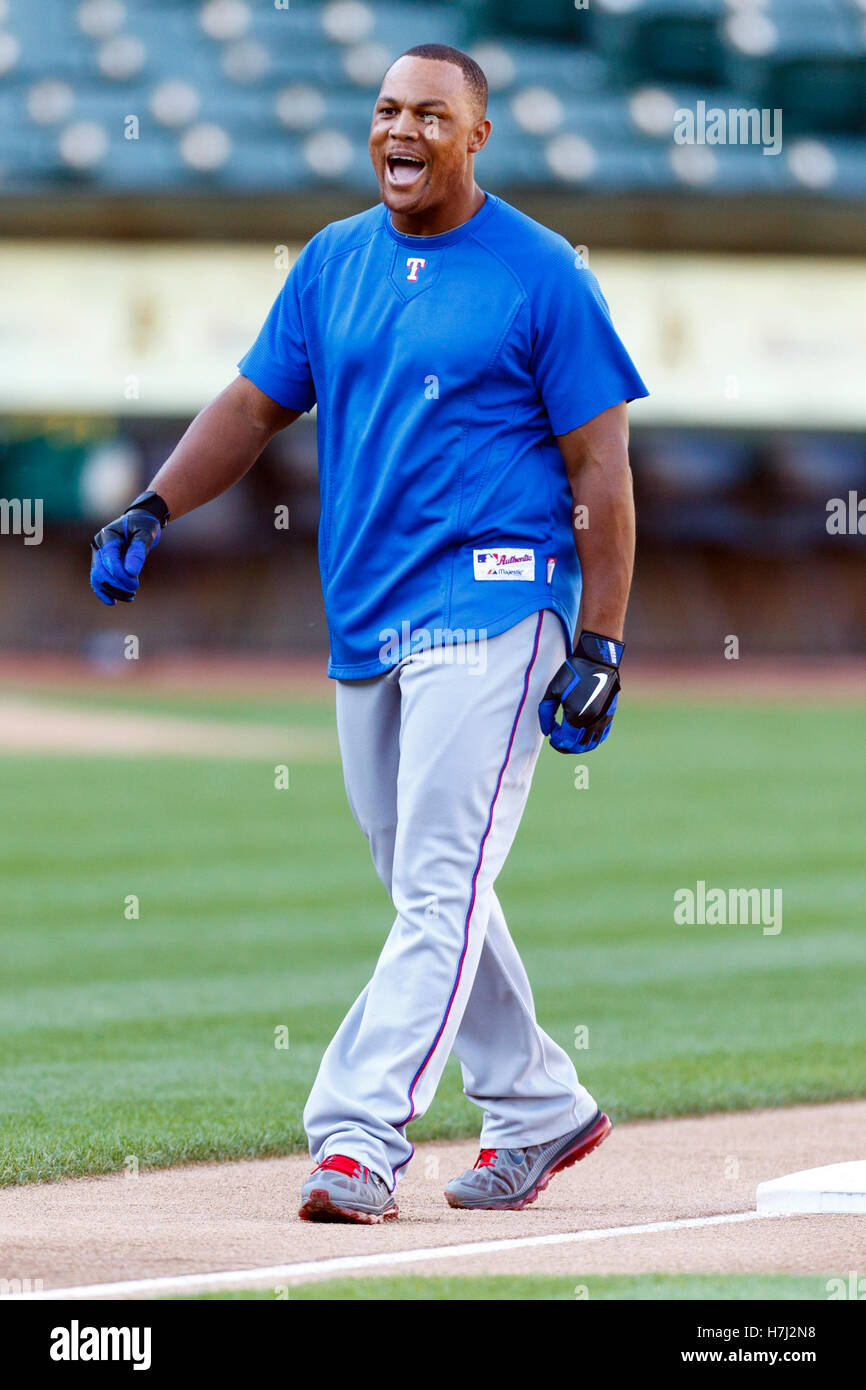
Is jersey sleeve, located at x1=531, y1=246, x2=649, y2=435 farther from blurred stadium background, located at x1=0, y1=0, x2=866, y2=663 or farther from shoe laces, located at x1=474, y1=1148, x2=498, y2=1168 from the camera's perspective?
blurred stadium background, located at x1=0, y1=0, x2=866, y2=663

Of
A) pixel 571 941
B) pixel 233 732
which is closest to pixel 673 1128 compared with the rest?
pixel 571 941

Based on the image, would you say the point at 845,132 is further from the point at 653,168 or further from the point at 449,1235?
the point at 449,1235

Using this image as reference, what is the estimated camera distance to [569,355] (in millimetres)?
4660

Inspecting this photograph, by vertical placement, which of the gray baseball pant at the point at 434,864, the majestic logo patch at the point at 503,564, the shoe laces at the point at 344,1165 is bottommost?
the shoe laces at the point at 344,1165

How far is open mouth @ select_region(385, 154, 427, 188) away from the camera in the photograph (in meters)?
4.68

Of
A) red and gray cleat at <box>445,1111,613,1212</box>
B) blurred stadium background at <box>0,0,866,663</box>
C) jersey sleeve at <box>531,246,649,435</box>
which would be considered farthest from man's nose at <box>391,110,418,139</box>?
blurred stadium background at <box>0,0,866,663</box>

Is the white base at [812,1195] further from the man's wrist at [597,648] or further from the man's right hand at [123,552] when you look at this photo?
the man's right hand at [123,552]

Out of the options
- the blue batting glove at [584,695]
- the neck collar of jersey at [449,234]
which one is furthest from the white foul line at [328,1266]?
the neck collar of jersey at [449,234]

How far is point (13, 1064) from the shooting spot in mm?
7590

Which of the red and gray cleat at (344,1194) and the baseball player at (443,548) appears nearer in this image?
the red and gray cleat at (344,1194)

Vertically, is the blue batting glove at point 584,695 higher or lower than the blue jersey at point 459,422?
lower

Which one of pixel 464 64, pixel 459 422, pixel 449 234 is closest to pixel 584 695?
pixel 459 422

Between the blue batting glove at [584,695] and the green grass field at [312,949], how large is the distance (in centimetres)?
188

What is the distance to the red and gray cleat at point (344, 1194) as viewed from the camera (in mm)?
4434
